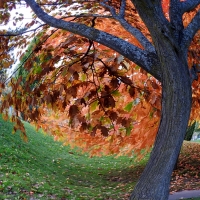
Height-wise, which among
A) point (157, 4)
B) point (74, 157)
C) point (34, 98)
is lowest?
point (74, 157)

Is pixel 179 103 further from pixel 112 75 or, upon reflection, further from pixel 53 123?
pixel 53 123

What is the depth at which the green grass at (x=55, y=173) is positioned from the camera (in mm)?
8695

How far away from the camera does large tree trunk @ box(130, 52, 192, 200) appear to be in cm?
349

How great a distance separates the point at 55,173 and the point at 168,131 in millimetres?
9988

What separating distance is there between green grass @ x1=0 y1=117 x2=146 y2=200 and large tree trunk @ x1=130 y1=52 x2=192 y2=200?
5056mm

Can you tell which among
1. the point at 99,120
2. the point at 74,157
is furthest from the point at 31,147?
the point at 99,120

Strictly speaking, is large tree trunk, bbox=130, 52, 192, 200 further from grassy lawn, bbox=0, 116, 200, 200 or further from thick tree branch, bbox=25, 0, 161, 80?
grassy lawn, bbox=0, 116, 200, 200

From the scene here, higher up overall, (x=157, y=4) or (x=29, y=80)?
(x=157, y=4)

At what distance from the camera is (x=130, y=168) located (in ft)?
49.6

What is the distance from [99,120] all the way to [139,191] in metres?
0.95

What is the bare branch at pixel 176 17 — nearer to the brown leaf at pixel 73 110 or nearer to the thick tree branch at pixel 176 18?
the thick tree branch at pixel 176 18

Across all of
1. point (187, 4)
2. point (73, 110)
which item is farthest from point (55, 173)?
point (187, 4)

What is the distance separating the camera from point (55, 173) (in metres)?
12.8

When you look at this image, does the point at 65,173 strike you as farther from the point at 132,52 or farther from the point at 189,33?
the point at 189,33
